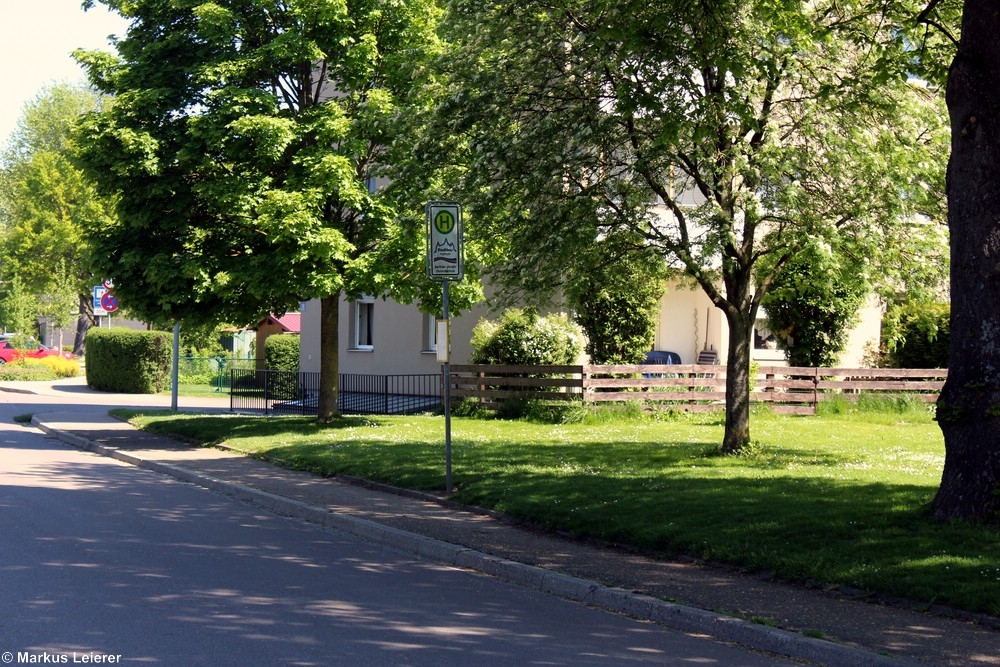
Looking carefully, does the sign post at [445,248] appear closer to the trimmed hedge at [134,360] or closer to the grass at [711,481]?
the grass at [711,481]

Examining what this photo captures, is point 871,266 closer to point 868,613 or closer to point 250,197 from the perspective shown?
point 868,613

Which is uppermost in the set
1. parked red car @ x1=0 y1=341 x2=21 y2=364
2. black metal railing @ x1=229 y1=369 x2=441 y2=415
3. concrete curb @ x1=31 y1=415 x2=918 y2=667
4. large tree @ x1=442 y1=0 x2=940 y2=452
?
large tree @ x1=442 y1=0 x2=940 y2=452

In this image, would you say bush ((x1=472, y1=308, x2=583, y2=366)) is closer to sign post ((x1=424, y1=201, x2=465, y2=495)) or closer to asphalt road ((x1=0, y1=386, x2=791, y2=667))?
sign post ((x1=424, y1=201, x2=465, y2=495))

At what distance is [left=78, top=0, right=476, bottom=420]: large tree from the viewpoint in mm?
18516

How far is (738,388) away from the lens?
14.9 meters

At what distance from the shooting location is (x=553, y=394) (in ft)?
72.7

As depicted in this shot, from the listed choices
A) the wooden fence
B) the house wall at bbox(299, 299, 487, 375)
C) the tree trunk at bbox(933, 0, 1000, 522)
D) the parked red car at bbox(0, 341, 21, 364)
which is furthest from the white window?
the parked red car at bbox(0, 341, 21, 364)

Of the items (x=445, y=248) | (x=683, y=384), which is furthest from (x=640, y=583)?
(x=683, y=384)

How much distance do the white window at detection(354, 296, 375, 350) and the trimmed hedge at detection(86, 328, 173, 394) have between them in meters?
8.25

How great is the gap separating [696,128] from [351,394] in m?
19.3

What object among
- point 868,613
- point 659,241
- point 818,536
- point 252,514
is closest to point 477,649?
point 868,613

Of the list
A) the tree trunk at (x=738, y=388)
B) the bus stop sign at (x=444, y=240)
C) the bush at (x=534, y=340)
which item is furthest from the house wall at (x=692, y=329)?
the bus stop sign at (x=444, y=240)

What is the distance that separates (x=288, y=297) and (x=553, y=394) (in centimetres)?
600

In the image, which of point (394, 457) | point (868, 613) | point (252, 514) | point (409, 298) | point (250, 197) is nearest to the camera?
point (868, 613)
